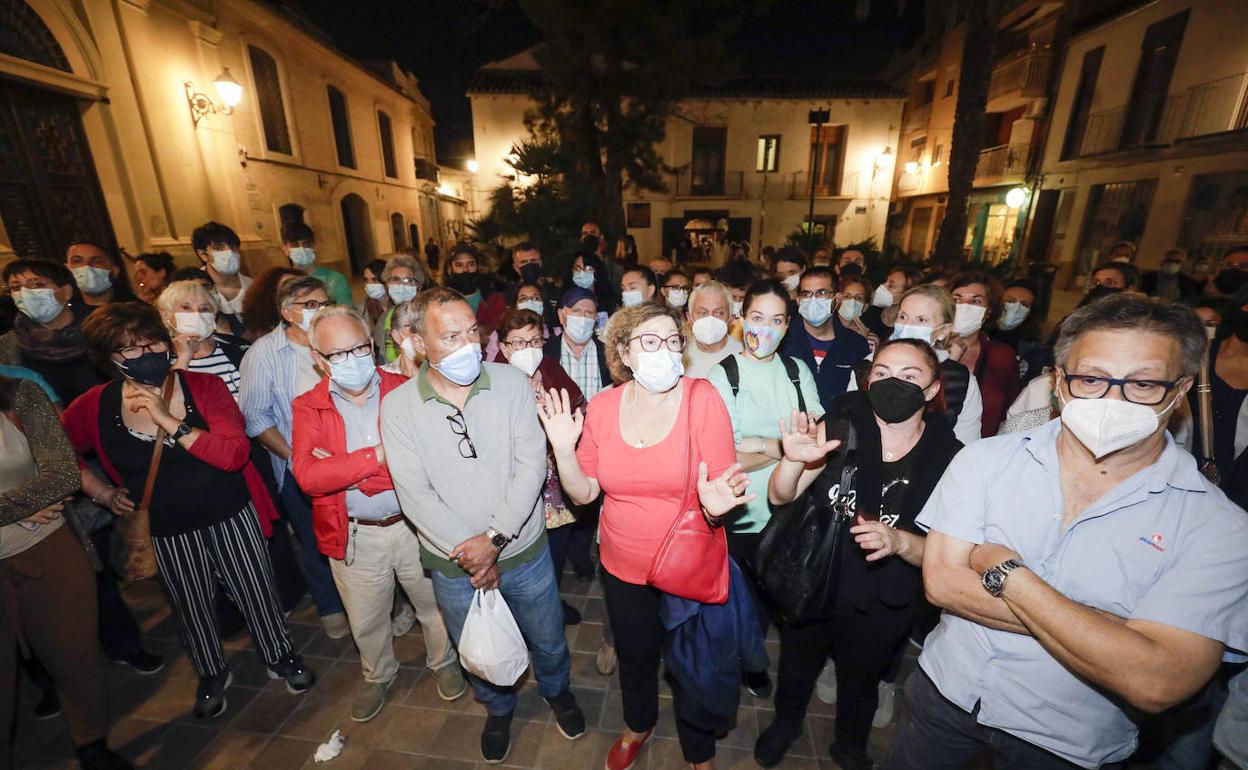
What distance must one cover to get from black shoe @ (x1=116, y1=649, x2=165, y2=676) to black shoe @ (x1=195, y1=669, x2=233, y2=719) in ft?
1.83

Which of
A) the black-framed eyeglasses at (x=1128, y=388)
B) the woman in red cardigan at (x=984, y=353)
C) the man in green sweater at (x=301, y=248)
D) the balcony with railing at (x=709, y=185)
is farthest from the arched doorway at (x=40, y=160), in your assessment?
the balcony with railing at (x=709, y=185)

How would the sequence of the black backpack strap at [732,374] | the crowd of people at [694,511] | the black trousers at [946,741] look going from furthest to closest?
the black backpack strap at [732,374]
the black trousers at [946,741]
the crowd of people at [694,511]

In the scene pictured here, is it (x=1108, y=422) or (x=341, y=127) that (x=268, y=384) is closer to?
(x=1108, y=422)

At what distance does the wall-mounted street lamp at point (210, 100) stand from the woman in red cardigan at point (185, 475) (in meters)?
9.13

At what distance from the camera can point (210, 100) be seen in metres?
9.55

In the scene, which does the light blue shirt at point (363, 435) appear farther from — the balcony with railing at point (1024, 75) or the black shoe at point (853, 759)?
the balcony with railing at point (1024, 75)

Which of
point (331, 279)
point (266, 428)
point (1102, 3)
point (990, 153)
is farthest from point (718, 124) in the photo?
point (266, 428)

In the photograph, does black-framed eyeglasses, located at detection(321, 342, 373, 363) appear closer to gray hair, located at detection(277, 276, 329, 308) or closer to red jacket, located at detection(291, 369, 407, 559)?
red jacket, located at detection(291, 369, 407, 559)

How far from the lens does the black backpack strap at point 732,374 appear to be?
2.84m

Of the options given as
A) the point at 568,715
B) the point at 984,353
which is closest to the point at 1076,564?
the point at 568,715

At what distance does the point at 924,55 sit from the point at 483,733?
28635 mm

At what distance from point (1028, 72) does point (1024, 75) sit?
0.38 ft

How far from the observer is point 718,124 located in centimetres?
2327

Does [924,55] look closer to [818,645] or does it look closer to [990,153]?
[990,153]
